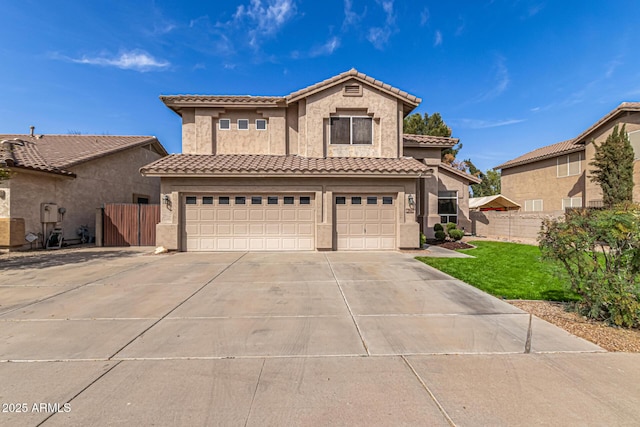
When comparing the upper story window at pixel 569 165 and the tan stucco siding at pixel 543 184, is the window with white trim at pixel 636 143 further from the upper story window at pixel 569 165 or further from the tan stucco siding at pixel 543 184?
the upper story window at pixel 569 165

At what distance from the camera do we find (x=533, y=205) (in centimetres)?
2425

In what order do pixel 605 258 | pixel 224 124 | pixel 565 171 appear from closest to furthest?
pixel 605 258, pixel 224 124, pixel 565 171

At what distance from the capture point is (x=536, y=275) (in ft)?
26.9

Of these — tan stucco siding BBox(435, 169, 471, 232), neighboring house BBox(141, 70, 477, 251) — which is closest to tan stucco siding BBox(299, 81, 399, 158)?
neighboring house BBox(141, 70, 477, 251)

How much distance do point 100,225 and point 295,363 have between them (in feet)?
48.6

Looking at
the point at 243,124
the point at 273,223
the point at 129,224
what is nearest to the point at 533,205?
the point at 273,223

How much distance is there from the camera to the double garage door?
12.4m

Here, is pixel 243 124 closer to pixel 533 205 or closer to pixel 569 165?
pixel 569 165

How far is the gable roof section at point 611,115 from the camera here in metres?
16.0

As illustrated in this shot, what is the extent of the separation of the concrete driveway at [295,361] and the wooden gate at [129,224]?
775cm

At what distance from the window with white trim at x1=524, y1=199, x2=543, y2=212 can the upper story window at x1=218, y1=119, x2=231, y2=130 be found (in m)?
24.1

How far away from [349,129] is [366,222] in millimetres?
Result: 4723

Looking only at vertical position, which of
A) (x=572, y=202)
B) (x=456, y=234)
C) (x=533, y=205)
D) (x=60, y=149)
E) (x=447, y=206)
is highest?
(x=60, y=149)

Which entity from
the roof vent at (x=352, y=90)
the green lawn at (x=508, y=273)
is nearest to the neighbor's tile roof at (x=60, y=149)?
the roof vent at (x=352, y=90)
